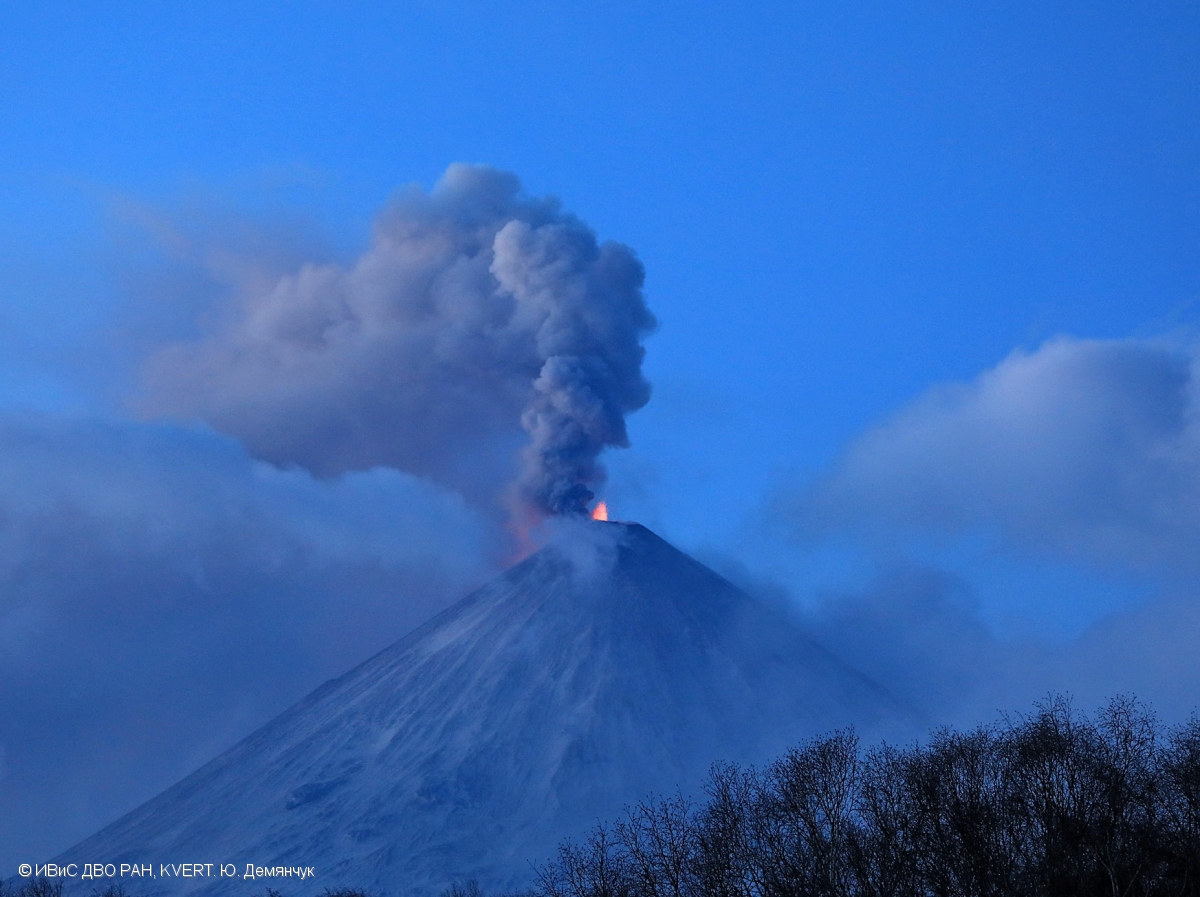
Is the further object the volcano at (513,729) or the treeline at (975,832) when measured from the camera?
the volcano at (513,729)

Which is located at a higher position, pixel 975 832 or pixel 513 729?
pixel 513 729

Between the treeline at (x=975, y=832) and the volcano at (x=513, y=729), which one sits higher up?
the volcano at (x=513, y=729)

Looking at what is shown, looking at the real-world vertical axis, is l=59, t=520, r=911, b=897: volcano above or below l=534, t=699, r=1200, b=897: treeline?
above

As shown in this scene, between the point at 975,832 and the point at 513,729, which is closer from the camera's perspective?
the point at 975,832

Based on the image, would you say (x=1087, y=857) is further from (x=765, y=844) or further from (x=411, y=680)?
(x=411, y=680)
